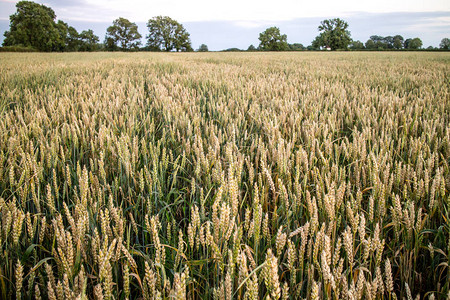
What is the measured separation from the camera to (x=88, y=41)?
73.2 meters

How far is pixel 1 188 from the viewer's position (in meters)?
1.25

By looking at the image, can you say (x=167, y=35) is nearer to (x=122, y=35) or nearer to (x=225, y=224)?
(x=122, y=35)

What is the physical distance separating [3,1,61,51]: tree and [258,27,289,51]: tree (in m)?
50.8

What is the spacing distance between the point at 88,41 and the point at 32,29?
21772 mm

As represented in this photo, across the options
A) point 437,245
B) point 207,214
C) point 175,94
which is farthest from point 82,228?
point 175,94

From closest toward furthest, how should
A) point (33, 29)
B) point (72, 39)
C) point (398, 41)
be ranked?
point (33, 29)
point (72, 39)
point (398, 41)

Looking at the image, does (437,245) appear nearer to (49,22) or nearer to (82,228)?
(82,228)

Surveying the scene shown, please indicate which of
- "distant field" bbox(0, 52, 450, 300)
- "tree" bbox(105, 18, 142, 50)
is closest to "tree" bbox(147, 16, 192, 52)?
"tree" bbox(105, 18, 142, 50)

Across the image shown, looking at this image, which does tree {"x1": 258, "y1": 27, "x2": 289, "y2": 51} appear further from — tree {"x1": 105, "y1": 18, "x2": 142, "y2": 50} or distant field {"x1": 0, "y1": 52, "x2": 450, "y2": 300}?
distant field {"x1": 0, "y1": 52, "x2": 450, "y2": 300}

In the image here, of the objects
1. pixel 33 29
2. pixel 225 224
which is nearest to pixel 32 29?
pixel 33 29

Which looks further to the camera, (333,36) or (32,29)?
(333,36)

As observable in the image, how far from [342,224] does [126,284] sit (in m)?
0.84

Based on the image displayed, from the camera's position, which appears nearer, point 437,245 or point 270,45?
point 437,245

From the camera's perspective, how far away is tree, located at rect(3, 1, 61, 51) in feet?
167
